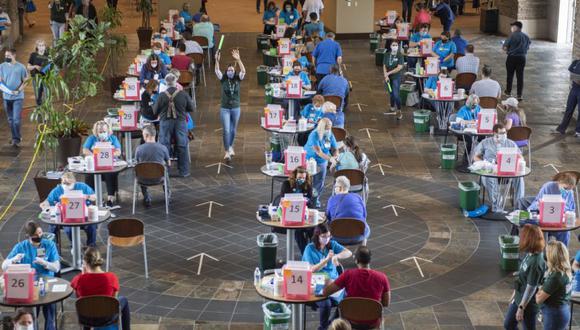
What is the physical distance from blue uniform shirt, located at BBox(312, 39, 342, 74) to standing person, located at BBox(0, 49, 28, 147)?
587 centimetres

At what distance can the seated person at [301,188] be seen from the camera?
1205cm

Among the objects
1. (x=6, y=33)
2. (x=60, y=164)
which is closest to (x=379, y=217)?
(x=60, y=164)

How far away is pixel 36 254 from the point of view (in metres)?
10.3

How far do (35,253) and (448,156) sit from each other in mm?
8190

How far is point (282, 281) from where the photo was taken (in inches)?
380

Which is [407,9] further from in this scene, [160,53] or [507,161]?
[507,161]

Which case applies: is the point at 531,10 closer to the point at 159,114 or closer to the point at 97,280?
the point at 159,114

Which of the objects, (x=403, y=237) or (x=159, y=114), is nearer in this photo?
(x=403, y=237)

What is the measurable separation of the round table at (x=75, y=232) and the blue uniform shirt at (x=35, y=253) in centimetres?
114

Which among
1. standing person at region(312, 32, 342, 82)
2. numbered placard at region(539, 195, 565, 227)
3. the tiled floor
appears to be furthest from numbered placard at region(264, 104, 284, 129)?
numbered placard at region(539, 195, 565, 227)

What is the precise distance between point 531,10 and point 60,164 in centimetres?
1903

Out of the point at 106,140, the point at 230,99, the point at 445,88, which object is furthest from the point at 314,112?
the point at 106,140

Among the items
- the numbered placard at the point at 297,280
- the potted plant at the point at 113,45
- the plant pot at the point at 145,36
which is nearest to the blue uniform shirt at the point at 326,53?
the potted plant at the point at 113,45

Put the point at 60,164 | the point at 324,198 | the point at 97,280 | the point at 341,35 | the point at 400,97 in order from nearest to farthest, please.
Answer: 1. the point at 97,280
2. the point at 324,198
3. the point at 60,164
4. the point at 400,97
5. the point at 341,35
